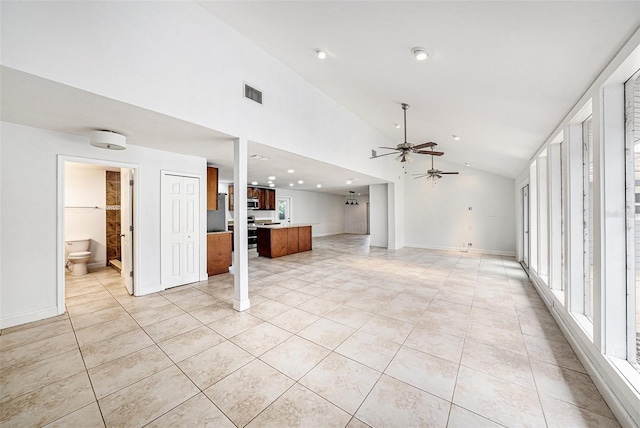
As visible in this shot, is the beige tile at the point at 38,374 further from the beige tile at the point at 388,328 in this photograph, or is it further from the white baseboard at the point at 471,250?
the white baseboard at the point at 471,250

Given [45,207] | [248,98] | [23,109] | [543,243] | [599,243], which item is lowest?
[543,243]

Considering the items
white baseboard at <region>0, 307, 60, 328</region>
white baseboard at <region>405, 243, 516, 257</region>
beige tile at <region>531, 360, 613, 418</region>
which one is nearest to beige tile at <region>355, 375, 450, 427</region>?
beige tile at <region>531, 360, 613, 418</region>

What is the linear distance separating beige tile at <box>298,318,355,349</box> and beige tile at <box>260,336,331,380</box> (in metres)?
0.09

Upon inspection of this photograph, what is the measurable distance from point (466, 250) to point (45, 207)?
10232 millimetres

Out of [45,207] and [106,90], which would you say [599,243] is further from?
[45,207]

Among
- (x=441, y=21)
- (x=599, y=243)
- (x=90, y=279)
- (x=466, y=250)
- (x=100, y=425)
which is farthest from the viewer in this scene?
(x=466, y=250)

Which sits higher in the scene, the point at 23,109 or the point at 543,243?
the point at 23,109

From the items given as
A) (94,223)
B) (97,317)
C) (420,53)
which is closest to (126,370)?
(97,317)

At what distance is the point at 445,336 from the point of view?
8.86 feet

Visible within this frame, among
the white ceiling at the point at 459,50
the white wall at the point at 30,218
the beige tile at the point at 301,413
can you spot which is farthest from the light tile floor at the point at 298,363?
the white ceiling at the point at 459,50

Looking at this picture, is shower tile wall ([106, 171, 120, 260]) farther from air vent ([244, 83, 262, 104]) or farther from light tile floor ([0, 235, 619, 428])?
air vent ([244, 83, 262, 104])

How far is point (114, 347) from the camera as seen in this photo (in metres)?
2.49

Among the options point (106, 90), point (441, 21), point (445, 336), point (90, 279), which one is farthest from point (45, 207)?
point (445, 336)

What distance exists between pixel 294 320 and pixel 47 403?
2.15 metres
